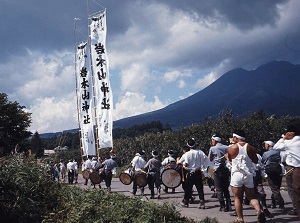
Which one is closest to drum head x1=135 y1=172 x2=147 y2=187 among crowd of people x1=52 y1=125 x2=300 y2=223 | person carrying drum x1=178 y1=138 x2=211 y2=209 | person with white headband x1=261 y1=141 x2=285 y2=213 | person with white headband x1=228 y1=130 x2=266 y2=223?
crowd of people x1=52 y1=125 x2=300 y2=223

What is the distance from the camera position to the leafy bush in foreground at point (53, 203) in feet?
22.2

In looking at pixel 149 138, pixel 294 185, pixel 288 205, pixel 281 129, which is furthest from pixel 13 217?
pixel 149 138

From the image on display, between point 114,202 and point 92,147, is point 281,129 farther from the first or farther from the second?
point 114,202

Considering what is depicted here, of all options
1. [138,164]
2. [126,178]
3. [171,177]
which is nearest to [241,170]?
[171,177]

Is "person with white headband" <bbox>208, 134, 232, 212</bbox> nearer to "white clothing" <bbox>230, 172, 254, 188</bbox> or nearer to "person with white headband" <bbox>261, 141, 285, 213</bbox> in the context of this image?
"person with white headband" <bbox>261, 141, 285, 213</bbox>

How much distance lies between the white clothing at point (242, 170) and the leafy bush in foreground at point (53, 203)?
967mm

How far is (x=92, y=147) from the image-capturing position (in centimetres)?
2255

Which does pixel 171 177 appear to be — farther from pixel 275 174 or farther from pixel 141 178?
pixel 275 174

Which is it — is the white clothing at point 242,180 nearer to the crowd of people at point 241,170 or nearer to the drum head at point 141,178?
the crowd of people at point 241,170

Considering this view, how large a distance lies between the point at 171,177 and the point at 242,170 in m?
4.81

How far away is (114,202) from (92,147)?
49.6 feet

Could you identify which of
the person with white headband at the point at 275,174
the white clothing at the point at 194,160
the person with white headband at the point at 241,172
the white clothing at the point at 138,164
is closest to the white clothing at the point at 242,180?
the person with white headband at the point at 241,172

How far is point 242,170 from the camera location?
700 centimetres

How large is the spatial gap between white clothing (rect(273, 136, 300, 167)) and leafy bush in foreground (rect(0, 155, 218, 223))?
1.99 meters
